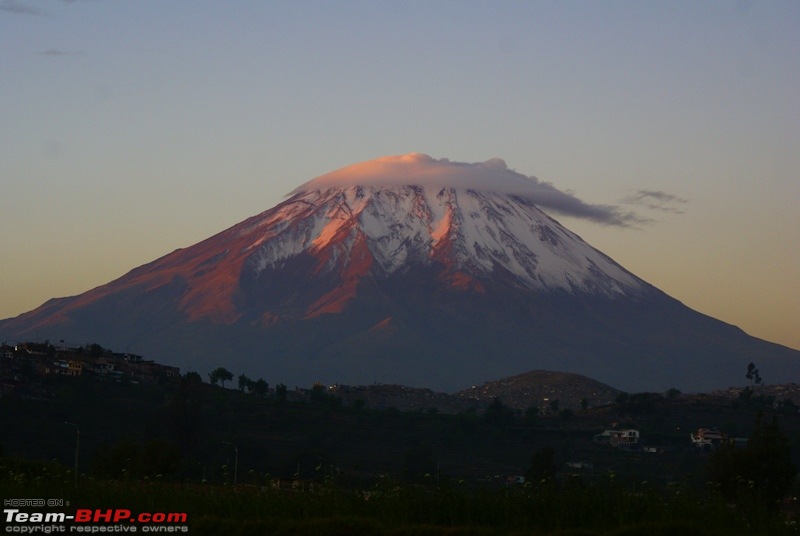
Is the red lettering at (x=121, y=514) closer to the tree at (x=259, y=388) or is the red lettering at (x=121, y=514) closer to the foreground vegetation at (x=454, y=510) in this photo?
the foreground vegetation at (x=454, y=510)

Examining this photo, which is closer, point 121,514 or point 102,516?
point 121,514

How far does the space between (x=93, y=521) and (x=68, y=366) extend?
4222 inches

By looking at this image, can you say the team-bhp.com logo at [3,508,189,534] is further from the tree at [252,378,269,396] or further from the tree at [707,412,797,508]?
the tree at [252,378,269,396]

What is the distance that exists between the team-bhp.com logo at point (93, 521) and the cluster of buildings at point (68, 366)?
272ft

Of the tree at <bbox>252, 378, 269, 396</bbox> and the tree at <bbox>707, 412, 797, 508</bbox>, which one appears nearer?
the tree at <bbox>707, 412, 797, 508</bbox>

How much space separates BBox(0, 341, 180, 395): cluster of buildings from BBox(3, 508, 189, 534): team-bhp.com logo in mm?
83004

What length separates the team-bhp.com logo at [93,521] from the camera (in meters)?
31.0

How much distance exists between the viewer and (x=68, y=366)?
13625 centimetres

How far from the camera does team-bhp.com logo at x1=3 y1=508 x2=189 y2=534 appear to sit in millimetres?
30953

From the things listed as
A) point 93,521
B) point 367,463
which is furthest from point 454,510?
point 367,463

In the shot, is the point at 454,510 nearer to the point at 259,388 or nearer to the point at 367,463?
the point at 367,463

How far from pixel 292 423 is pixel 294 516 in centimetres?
8854

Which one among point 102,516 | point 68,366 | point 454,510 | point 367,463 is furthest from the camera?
point 68,366

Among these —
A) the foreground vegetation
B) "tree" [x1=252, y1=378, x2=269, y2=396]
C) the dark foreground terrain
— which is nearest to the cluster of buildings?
the dark foreground terrain
